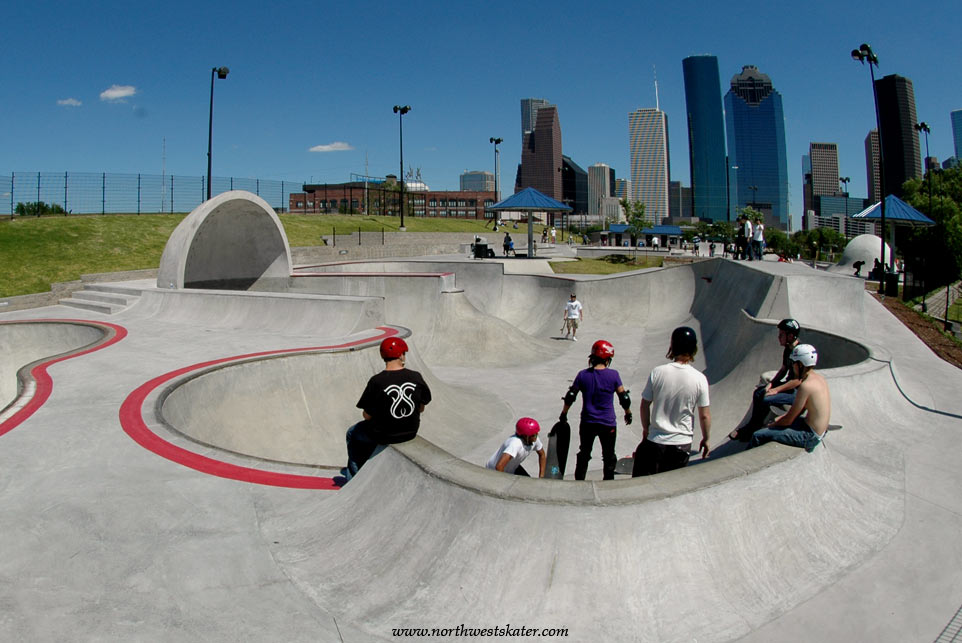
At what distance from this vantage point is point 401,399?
496 centimetres

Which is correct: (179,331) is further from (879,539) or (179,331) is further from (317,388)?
(879,539)

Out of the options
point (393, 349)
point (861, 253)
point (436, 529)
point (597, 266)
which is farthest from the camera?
point (861, 253)

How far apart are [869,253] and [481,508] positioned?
46.5m

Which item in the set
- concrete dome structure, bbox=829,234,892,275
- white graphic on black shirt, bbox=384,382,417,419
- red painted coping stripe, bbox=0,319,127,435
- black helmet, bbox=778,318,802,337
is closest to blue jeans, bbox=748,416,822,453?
black helmet, bbox=778,318,802,337

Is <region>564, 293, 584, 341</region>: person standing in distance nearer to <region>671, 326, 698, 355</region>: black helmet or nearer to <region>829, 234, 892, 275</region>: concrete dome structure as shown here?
<region>671, 326, 698, 355</region>: black helmet

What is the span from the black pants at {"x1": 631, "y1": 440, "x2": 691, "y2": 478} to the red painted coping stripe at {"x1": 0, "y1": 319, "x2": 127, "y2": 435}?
7089 millimetres

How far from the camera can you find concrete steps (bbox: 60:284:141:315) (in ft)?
62.6

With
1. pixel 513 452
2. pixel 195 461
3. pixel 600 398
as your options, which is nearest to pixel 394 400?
pixel 513 452

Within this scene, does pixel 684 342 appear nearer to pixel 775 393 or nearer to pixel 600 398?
pixel 600 398

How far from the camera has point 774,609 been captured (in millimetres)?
3844

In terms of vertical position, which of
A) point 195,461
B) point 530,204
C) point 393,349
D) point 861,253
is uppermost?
point 530,204

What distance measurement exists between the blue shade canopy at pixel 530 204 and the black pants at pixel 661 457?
91.8 ft

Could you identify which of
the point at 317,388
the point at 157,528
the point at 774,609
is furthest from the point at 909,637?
the point at 317,388

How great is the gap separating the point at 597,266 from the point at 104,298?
23802 millimetres
